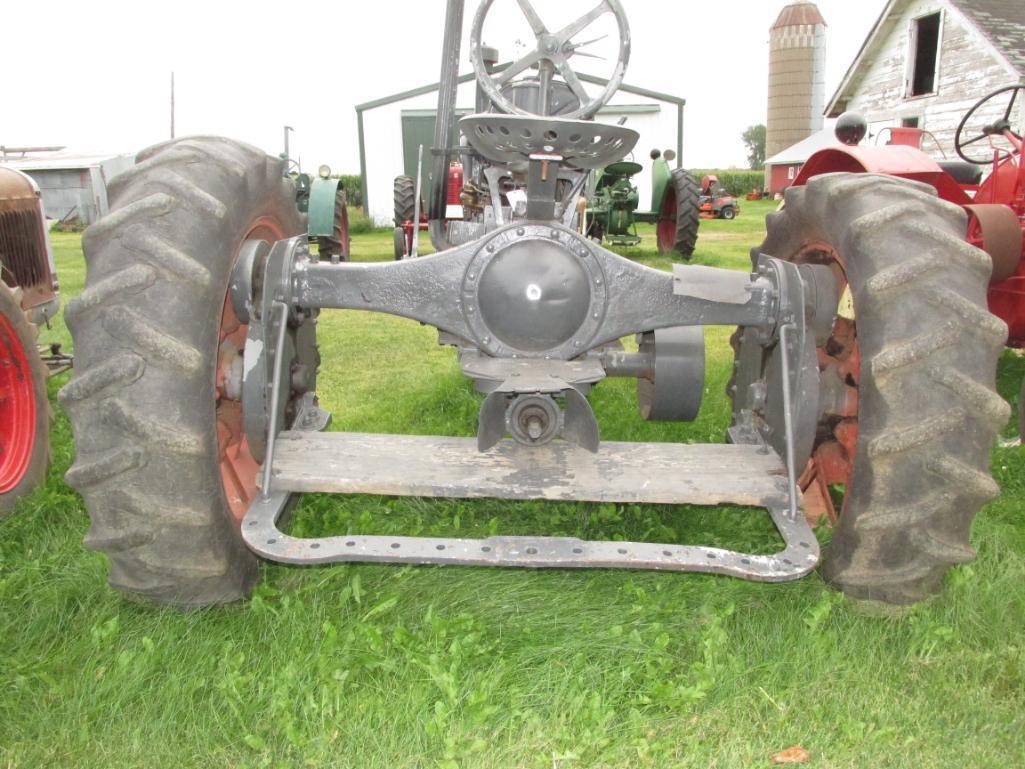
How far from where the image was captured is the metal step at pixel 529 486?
2049mm

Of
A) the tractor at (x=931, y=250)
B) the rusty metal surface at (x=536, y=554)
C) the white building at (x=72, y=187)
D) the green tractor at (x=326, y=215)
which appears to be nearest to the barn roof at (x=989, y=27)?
the tractor at (x=931, y=250)

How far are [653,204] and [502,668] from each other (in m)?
11.2

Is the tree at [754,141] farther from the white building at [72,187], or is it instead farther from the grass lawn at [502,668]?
the grass lawn at [502,668]

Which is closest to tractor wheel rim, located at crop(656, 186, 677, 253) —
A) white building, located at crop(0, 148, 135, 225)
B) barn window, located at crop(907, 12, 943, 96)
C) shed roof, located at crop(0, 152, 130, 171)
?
barn window, located at crop(907, 12, 943, 96)

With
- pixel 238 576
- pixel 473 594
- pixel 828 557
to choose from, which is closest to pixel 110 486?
pixel 238 576

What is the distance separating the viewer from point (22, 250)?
430 cm

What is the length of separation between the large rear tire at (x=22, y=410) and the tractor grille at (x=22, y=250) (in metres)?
0.97

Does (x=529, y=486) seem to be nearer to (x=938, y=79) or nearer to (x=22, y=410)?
(x=22, y=410)

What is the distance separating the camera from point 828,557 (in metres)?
2.33

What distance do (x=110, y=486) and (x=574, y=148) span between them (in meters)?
1.57

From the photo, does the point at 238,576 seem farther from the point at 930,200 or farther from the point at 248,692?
the point at 930,200

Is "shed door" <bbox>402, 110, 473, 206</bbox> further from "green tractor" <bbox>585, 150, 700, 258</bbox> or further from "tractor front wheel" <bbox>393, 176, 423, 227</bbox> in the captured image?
"tractor front wheel" <bbox>393, 176, 423, 227</bbox>

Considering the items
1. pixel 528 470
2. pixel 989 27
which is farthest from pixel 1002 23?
pixel 528 470

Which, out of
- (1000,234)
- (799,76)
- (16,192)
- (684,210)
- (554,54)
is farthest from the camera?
(799,76)
